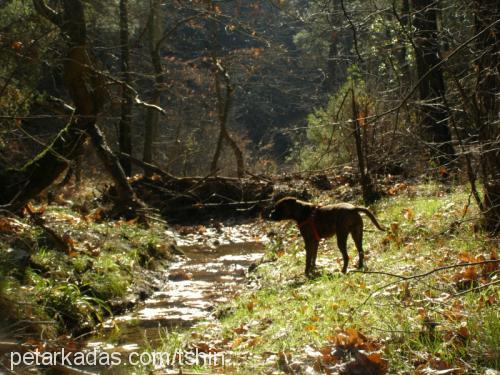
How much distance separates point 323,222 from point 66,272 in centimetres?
398

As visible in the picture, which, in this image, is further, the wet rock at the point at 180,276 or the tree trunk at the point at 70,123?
the wet rock at the point at 180,276

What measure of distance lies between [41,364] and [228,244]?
9.59 metres

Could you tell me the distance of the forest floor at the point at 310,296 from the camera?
529 centimetres

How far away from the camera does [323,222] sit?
933 centimetres

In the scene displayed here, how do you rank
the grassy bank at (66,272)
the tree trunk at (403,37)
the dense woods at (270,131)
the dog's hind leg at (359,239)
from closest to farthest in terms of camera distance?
the tree trunk at (403,37) < the dense woods at (270,131) < the grassy bank at (66,272) < the dog's hind leg at (359,239)

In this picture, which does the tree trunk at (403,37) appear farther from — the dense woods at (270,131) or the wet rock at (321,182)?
the wet rock at (321,182)

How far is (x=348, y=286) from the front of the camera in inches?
300

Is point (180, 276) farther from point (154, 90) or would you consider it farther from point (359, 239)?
point (154, 90)

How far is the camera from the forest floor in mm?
5293

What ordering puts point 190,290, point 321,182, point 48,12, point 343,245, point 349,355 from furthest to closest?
point 321,182 < point 48,12 < point 190,290 < point 343,245 < point 349,355

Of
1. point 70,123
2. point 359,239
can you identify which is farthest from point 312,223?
point 70,123

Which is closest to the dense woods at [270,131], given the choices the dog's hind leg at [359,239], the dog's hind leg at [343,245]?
the dog's hind leg at [359,239]

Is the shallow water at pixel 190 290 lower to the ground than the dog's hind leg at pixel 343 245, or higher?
lower

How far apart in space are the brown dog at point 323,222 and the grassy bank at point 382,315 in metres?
0.36
